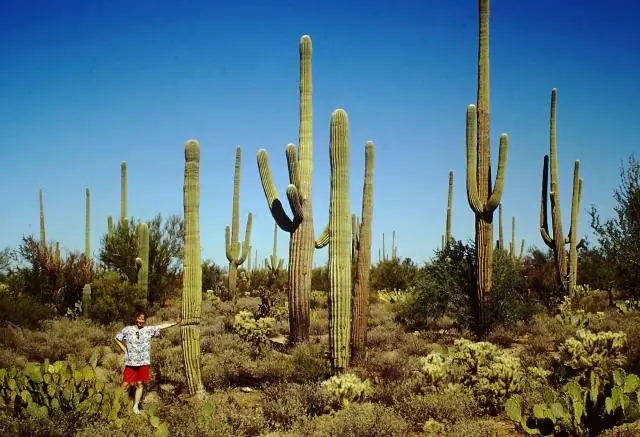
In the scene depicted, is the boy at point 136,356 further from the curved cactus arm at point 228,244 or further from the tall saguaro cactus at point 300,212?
the curved cactus arm at point 228,244

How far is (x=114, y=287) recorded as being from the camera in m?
17.1

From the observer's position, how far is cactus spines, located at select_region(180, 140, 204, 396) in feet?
30.1

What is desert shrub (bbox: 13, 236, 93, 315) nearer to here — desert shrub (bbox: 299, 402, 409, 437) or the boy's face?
the boy's face

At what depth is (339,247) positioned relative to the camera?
389 inches

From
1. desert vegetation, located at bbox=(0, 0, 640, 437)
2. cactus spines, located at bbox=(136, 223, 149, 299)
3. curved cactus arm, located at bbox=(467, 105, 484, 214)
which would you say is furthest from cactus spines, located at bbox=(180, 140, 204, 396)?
cactus spines, located at bbox=(136, 223, 149, 299)

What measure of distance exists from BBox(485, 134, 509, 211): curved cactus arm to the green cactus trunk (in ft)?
15.9

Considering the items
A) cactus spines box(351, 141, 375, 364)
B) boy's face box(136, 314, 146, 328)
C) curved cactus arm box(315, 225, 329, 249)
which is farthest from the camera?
curved cactus arm box(315, 225, 329, 249)

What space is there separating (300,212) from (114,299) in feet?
25.4

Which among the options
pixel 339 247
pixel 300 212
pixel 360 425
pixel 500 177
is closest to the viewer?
pixel 360 425

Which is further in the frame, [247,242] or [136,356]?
[247,242]

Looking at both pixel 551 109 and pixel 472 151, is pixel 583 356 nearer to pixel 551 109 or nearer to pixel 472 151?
pixel 472 151

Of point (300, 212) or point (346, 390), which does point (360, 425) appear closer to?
point (346, 390)

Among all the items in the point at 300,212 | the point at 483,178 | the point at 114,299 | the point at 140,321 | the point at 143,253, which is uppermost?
the point at 483,178

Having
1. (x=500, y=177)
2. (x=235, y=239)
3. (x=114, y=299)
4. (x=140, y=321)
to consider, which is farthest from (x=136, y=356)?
(x=235, y=239)
